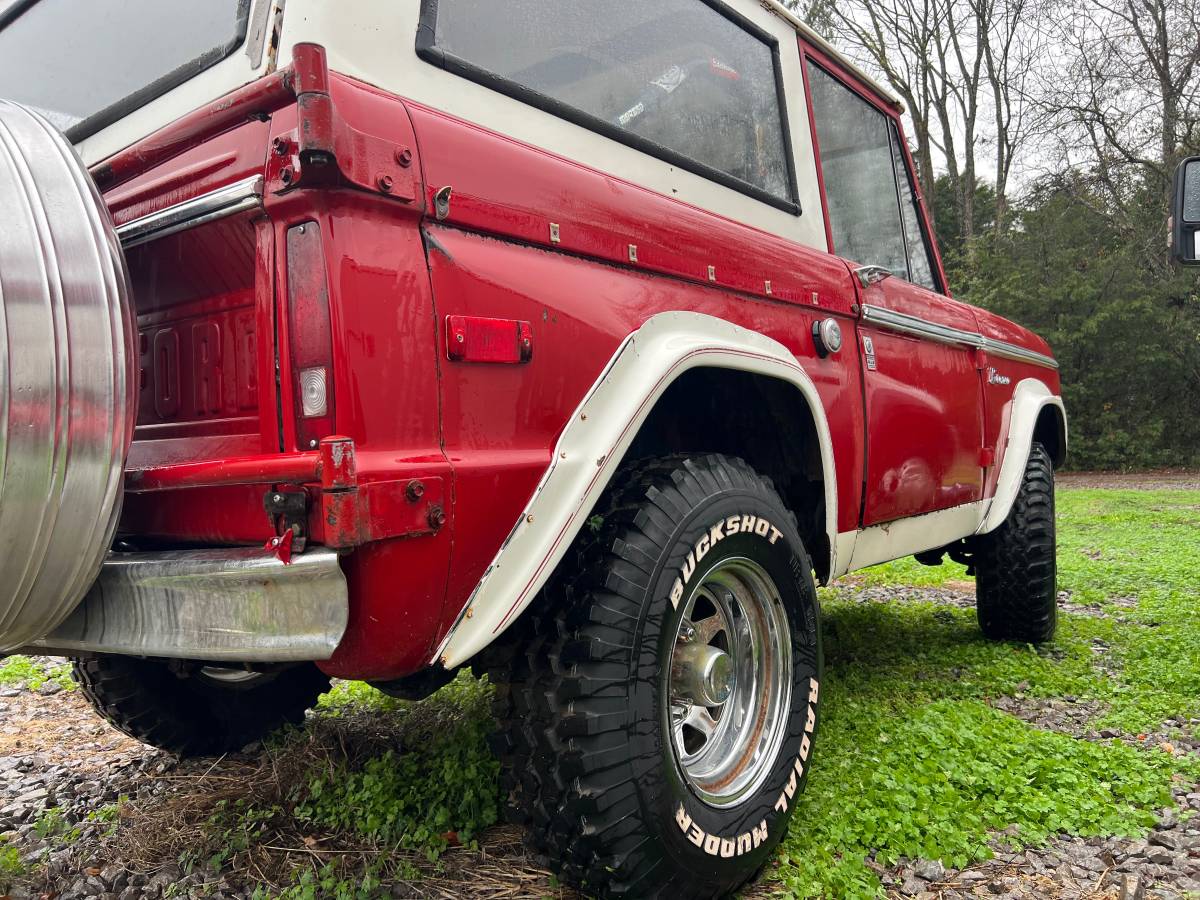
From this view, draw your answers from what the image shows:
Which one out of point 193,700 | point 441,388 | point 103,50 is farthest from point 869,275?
point 193,700

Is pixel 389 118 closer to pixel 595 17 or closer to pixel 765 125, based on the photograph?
pixel 595 17

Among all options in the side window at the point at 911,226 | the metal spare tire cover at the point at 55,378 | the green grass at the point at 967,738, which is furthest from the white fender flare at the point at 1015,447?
the metal spare tire cover at the point at 55,378

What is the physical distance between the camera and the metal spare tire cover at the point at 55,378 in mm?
1373

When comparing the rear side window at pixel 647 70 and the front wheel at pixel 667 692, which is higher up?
the rear side window at pixel 647 70

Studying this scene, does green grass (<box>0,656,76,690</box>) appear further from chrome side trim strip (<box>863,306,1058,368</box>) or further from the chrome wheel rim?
chrome side trim strip (<box>863,306,1058,368</box>)

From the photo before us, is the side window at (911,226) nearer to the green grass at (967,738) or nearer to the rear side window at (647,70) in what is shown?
the rear side window at (647,70)

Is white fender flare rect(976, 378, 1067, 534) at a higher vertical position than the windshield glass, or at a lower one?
lower

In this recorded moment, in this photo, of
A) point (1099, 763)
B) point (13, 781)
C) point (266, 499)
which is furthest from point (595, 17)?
point (13, 781)

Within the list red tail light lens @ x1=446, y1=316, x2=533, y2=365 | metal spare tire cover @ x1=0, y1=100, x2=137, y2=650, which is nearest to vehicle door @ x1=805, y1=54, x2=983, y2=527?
red tail light lens @ x1=446, y1=316, x2=533, y2=365

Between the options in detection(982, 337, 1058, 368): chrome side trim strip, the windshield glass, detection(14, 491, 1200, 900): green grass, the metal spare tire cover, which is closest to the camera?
the metal spare tire cover

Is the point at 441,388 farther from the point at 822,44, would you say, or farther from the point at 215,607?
the point at 822,44

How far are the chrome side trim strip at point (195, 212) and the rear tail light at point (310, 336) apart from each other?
11 centimetres

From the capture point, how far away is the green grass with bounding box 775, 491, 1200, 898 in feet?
7.25

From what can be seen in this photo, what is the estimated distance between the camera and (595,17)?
7.09 ft
